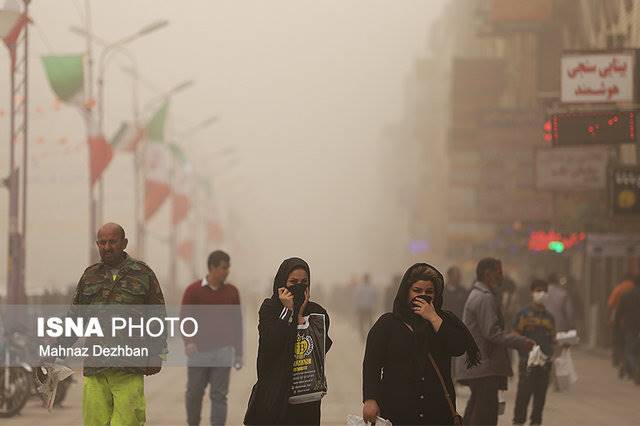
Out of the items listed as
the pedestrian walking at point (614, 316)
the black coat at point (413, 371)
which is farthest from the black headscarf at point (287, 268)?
the pedestrian walking at point (614, 316)

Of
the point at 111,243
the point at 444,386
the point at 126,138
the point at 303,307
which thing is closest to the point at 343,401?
the point at 111,243

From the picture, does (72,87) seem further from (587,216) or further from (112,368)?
(112,368)

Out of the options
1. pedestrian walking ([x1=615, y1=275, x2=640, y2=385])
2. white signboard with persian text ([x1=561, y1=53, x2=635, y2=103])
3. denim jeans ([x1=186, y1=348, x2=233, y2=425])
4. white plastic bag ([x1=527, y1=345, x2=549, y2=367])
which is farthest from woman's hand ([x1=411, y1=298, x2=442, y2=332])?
white signboard with persian text ([x1=561, y1=53, x2=635, y2=103])

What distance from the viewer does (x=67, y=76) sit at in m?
32.0

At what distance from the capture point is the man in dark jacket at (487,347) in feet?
→ 41.5

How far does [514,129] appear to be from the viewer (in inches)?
1732

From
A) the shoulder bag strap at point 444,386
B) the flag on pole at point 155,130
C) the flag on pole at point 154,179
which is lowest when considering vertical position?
the shoulder bag strap at point 444,386

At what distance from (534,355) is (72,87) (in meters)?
19.2

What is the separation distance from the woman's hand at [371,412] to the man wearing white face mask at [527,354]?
6.83 m

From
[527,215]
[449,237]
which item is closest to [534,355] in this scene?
[527,215]

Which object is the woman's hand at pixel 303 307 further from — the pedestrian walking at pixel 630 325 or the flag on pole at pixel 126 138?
the flag on pole at pixel 126 138

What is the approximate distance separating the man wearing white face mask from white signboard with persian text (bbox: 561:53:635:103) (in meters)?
12.3

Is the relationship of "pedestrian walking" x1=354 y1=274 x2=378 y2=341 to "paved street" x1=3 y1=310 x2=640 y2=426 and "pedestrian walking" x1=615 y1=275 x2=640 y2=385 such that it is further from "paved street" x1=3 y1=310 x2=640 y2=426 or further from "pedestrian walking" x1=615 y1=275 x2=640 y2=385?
"pedestrian walking" x1=615 y1=275 x2=640 y2=385

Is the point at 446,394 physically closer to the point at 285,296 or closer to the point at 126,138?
the point at 285,296
